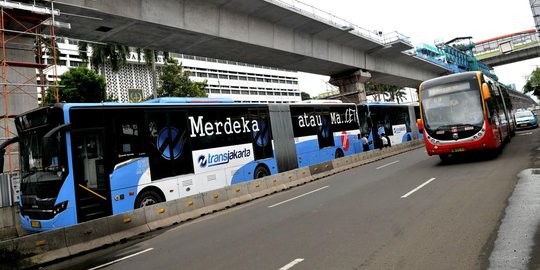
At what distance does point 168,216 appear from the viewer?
10094 mm

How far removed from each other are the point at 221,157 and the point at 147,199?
330 cm

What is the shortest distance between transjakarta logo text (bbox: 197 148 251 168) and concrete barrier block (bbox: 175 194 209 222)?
4.85ft

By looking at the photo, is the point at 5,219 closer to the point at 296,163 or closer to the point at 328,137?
the point at 296,163

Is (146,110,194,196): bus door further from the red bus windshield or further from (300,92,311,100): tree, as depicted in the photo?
(300,92,311,100): tree

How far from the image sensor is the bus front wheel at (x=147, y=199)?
33.6 feet

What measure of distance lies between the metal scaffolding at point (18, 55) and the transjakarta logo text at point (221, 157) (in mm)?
6083

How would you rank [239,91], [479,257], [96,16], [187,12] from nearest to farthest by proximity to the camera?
[479,257]
[96,16]
[187,12]
[239,91]

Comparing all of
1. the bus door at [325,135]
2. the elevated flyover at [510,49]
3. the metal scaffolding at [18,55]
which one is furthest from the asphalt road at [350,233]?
the elevated flyover at [510,49]

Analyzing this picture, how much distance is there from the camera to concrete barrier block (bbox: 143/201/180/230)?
379 inches

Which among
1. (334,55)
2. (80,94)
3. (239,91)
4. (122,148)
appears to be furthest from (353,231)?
(239,91)

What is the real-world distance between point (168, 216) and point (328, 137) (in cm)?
1144

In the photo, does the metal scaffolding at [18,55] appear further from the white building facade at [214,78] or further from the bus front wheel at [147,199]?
the white building facade at [214,78]

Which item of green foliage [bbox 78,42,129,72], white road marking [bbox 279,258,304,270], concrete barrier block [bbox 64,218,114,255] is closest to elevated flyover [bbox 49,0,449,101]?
concrete barrier block [bbox 64,218,114,255]

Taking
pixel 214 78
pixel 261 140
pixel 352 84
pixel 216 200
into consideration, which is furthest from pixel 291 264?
pixel 214 78
